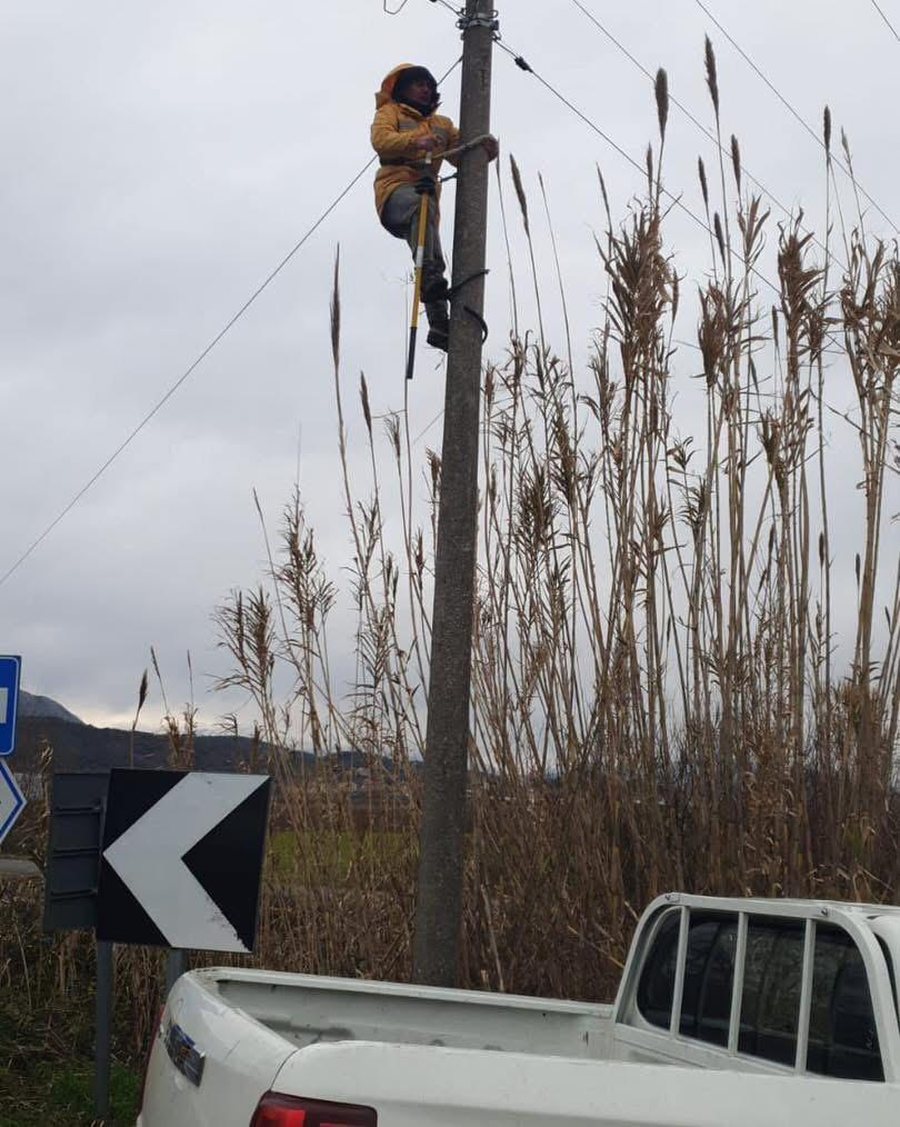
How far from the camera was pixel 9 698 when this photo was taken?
7.62 meters

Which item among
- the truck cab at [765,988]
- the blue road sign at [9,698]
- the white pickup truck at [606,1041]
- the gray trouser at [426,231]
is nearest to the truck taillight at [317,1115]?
the white pickup truck at [606,1041]

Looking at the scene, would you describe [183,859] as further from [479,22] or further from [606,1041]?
[479,22]

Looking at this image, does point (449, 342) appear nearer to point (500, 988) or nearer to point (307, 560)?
point (307, 560)

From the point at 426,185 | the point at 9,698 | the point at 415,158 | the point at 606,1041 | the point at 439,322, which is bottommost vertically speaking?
the point at 606,1041

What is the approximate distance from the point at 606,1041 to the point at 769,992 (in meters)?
0.83

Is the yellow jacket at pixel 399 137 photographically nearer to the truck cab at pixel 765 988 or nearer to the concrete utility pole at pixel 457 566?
the concrete utility pole at pixel 457 566

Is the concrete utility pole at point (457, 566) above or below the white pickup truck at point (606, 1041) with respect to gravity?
above

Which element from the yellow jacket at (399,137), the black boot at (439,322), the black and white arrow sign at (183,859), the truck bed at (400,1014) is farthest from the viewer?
the black boot at (439,322)

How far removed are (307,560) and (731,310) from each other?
2.34m

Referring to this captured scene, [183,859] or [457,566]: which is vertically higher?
[457,566]

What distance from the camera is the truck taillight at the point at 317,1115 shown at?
8.23ft

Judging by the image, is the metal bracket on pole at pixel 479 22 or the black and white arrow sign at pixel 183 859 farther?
the metal bracket on pole at pixel 479 22

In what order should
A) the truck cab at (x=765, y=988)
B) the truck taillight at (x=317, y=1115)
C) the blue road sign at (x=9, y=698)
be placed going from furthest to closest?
the blue road sign at (x=9, y=698), the truck cab at (x=765, y=988), the truck taillight at (x=317, y=1115)

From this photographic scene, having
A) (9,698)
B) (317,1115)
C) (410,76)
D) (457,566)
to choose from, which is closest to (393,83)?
(410,76)
